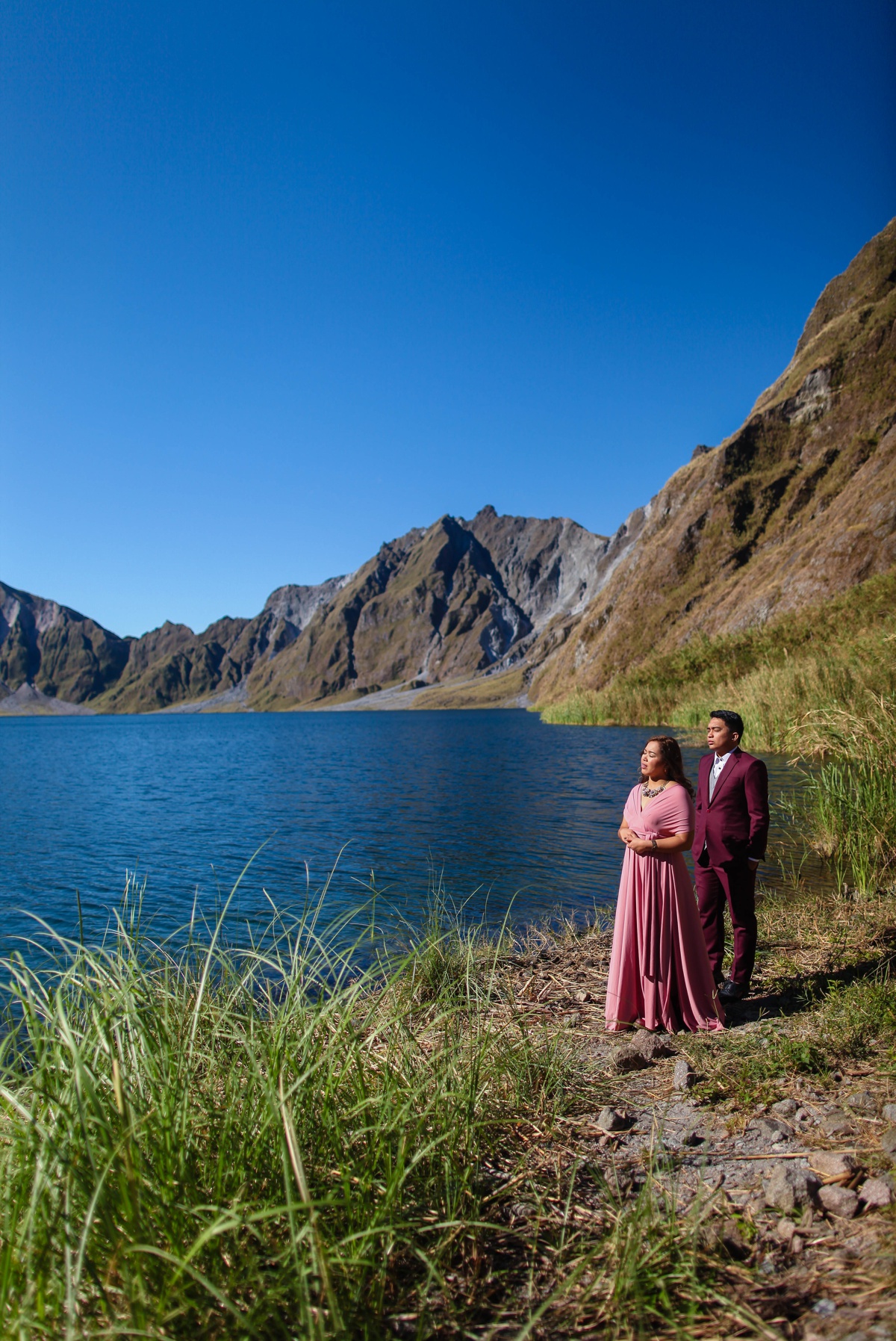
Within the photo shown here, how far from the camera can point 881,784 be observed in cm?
790

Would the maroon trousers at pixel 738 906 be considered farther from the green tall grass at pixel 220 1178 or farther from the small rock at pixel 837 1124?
the green tall grass at pixel 220 1178

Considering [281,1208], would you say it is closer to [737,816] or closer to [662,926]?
[662,926]

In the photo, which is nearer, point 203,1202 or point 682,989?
point 203,1202

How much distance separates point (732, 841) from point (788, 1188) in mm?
2741

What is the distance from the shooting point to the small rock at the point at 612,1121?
3.29m

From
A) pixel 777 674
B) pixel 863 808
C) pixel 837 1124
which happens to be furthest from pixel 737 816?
pixel 777 674

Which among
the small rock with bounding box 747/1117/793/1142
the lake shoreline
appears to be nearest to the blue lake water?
the lake shoreline

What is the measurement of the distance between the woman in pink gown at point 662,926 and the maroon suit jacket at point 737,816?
642 millimetres

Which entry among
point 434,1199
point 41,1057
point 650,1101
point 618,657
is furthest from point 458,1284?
point 618,657

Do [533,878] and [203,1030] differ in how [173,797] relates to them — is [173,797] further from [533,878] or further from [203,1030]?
[203,1030]

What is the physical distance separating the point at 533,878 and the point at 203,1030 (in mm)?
8523

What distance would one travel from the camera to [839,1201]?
251 centimetres

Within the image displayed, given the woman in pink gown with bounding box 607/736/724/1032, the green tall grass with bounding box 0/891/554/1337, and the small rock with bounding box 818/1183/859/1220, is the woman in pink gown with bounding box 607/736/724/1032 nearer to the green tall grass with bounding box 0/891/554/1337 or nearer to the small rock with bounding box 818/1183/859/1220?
the green tall grass with bounding box 0/891/554/1337

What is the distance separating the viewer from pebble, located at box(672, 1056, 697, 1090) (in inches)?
146
